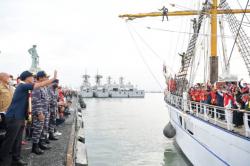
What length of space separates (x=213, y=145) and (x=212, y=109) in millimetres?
3229

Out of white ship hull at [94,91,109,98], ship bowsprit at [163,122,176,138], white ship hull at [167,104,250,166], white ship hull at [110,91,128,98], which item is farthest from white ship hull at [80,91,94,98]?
white ship hull at [167,104,250,166]

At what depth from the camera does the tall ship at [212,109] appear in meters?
8.61

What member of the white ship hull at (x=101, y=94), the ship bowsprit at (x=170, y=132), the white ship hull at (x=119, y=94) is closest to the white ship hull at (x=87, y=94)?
the white ship hull at (x=101, y=94)

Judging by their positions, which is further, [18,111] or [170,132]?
[170,132]

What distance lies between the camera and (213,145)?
1018 cm

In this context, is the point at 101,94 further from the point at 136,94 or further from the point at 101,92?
the point at 136,94

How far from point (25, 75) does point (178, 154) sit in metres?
13.6

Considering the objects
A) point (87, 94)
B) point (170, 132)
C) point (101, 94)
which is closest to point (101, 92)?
point (101, 94)

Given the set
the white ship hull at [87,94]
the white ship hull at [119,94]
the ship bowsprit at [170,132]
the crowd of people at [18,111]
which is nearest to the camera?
the crowd of people at [18,111]

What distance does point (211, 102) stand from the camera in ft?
39.0

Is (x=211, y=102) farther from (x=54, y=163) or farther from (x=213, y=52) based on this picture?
(x=213, y=52)

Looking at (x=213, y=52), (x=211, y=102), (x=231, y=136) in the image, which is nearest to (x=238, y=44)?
(x=213, y=52)

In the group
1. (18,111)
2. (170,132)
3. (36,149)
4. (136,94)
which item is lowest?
(170,132)

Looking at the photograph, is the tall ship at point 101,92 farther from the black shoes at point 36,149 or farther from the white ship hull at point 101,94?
the black shoes at point 36,149
